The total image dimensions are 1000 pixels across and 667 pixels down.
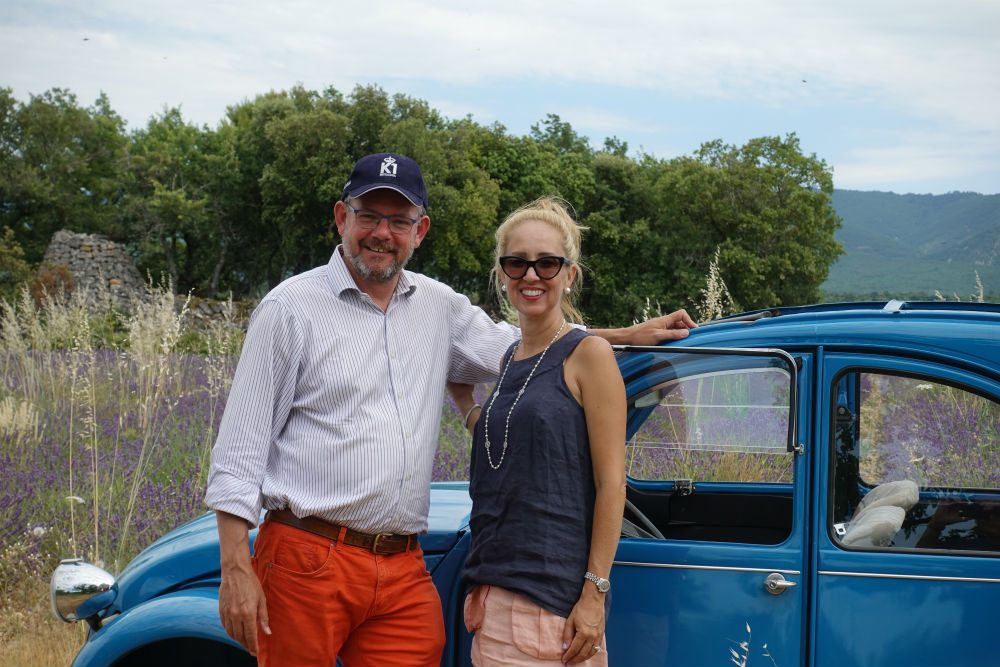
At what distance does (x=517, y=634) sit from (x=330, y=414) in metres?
0.87

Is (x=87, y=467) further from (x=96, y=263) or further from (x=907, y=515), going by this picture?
(x=96, y=263)

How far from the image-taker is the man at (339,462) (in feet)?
9.06

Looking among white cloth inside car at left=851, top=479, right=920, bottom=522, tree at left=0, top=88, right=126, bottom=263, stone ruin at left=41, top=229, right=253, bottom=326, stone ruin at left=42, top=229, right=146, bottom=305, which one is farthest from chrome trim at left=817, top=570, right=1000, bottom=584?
tree at left=0, top=88, right=126, bottom=263

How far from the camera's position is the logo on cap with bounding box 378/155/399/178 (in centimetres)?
302

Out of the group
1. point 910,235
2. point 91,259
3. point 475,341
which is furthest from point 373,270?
point 910,235

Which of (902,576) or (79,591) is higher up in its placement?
(902,576)

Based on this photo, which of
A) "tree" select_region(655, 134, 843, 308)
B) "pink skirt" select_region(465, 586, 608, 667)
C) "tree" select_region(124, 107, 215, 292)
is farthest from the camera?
"tree" select_region(655, 134, 843, 308)

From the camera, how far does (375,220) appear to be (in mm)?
3055

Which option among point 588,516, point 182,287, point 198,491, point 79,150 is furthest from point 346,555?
point 79,150

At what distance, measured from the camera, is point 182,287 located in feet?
148

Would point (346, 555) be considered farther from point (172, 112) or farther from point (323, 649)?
point (172, 112)

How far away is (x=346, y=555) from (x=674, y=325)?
4.11ft

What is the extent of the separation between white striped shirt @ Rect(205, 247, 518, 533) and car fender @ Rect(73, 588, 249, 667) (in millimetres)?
574

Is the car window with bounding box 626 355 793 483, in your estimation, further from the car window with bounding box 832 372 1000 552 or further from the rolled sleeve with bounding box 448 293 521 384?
the rolled sleeve with bounding box 448 293 521 384
